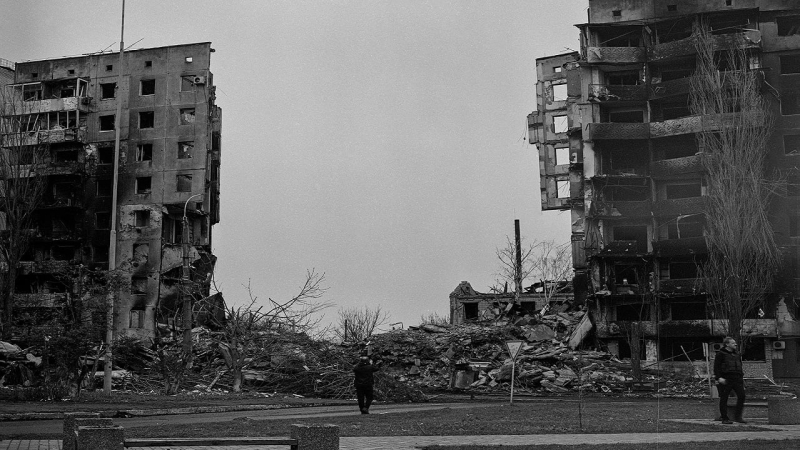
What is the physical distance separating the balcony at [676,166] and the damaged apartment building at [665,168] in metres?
0.06

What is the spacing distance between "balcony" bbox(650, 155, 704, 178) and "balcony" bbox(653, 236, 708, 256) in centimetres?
441

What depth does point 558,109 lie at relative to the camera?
268 ft

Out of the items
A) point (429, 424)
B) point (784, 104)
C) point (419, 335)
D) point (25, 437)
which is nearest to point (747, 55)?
point (784, 104)

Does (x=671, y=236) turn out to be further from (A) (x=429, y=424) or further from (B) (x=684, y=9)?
(A) (x=429, y=424)

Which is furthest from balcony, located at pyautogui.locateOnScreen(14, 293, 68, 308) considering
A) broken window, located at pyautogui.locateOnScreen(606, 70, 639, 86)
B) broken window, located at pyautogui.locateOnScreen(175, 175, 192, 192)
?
broken window, located at pyautogui.locateOnScreen(606, 70, 639, 86)

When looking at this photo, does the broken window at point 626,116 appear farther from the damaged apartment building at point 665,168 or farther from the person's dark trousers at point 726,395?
the person's dark trousers at point 726,395

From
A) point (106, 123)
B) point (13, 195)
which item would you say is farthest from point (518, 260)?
point (13, 195)

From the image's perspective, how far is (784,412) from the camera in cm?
1992

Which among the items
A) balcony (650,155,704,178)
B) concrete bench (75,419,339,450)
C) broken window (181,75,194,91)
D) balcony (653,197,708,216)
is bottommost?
concrete bench (75,419,339,450)

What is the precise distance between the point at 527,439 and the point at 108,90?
69136 millimetres

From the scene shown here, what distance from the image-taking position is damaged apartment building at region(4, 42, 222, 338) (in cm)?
7469

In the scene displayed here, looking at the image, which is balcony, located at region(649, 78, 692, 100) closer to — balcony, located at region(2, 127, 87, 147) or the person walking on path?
balcony, located at region(2, 127, 87, 147)

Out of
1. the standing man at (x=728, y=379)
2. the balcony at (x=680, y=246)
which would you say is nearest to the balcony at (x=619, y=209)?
the balcony at (x=680, y=246)

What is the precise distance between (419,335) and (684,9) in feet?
93.3
